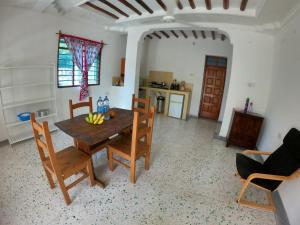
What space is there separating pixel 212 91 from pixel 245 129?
2.37m

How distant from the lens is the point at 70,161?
1.85 metres

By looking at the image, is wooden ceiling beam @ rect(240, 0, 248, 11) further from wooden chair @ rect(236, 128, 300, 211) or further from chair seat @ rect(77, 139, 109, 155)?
chair seat @ rect(77, 139, 109, 155)

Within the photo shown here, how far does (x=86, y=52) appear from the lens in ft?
13.0

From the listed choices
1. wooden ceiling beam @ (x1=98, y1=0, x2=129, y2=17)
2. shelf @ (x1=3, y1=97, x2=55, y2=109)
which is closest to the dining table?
shelf @ (x1=3, y1=97, x2=55, y2=109)

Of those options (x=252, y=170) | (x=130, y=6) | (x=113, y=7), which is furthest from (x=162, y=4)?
(x=252, y=170)

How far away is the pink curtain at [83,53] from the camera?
3.66 m

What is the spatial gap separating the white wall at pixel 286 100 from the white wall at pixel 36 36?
3940mm

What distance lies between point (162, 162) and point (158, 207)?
35.7 inches

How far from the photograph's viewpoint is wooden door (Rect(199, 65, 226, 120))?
5211mm

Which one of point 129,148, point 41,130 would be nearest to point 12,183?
point 41,130

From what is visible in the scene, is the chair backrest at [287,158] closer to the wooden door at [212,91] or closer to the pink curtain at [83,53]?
the wooden door at [212,91]

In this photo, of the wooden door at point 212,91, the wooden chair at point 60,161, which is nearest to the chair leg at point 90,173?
the wooden chair at point 60,161

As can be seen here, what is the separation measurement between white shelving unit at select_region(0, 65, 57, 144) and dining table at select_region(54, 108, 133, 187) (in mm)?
1437

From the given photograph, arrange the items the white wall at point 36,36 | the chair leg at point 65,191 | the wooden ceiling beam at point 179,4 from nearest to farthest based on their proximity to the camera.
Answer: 1. the chair leg at point 65,191
2. the wooden ceiling beam at point 179,4
3. the white wall at point 36,36
